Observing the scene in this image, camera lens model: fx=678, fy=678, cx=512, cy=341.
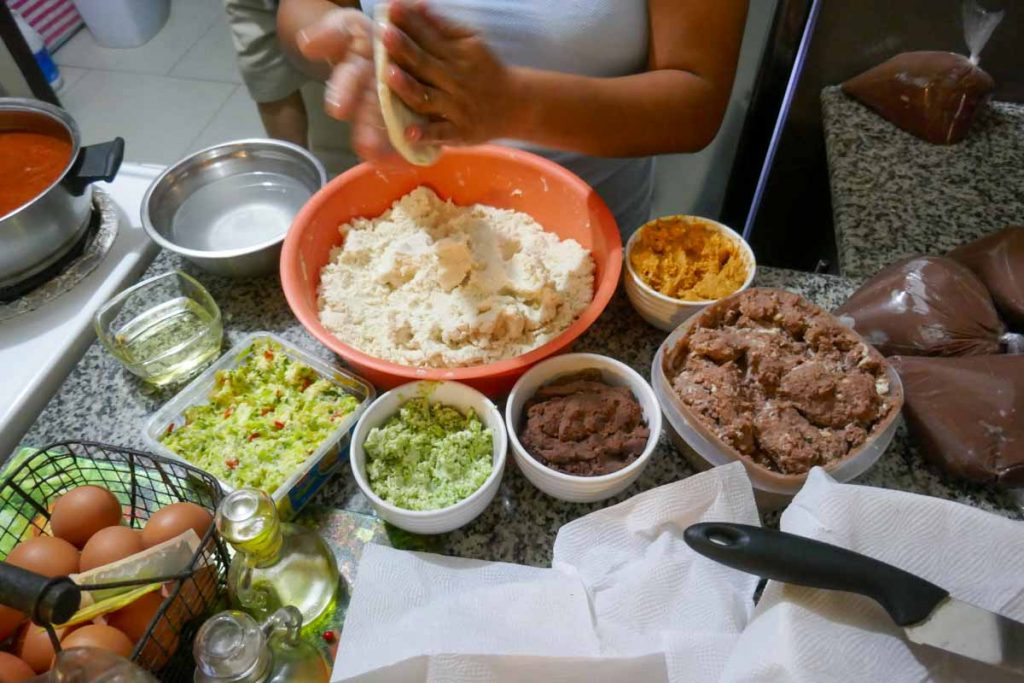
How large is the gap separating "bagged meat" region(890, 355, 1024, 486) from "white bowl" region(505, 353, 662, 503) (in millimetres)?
318

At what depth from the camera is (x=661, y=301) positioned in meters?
0.91

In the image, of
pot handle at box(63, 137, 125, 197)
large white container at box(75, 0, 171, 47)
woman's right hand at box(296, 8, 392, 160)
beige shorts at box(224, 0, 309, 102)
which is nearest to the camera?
woman's right hand at box(296, 8, 392, 160)

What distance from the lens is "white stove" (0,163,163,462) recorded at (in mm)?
923

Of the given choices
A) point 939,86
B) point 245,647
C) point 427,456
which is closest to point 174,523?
point 245,647

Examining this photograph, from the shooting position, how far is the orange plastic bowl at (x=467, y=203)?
843 mm

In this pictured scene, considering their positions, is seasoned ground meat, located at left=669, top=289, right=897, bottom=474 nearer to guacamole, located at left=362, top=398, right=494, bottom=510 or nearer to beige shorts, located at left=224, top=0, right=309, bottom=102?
guacamole, located at left=362, top=398, right=494, bottom=510

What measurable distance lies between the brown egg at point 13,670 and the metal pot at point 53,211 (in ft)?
2.07

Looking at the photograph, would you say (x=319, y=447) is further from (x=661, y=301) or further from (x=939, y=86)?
(x=939, y=86)

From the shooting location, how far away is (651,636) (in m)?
0.65

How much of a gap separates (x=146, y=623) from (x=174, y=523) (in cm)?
9

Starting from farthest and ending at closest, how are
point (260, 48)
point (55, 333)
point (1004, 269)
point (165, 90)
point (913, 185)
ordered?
point (165, 90)
point (260, 48)
point (913, 185)
point (55, 333)
point (1004, 269)

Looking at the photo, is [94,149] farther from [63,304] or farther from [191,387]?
[191,387]

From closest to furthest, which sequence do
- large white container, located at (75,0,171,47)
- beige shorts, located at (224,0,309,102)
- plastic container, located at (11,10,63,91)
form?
1. beige shorts, located at (224,0,309,102)
2. plastic container, located at (11,10,63,91)
3. large white container, located at (75,0,171,47)

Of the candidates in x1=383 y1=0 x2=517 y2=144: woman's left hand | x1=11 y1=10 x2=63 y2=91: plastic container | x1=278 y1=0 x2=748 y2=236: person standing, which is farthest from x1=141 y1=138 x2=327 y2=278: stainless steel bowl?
x1=11 y1=10 x2=63 y2=91: plastic container
